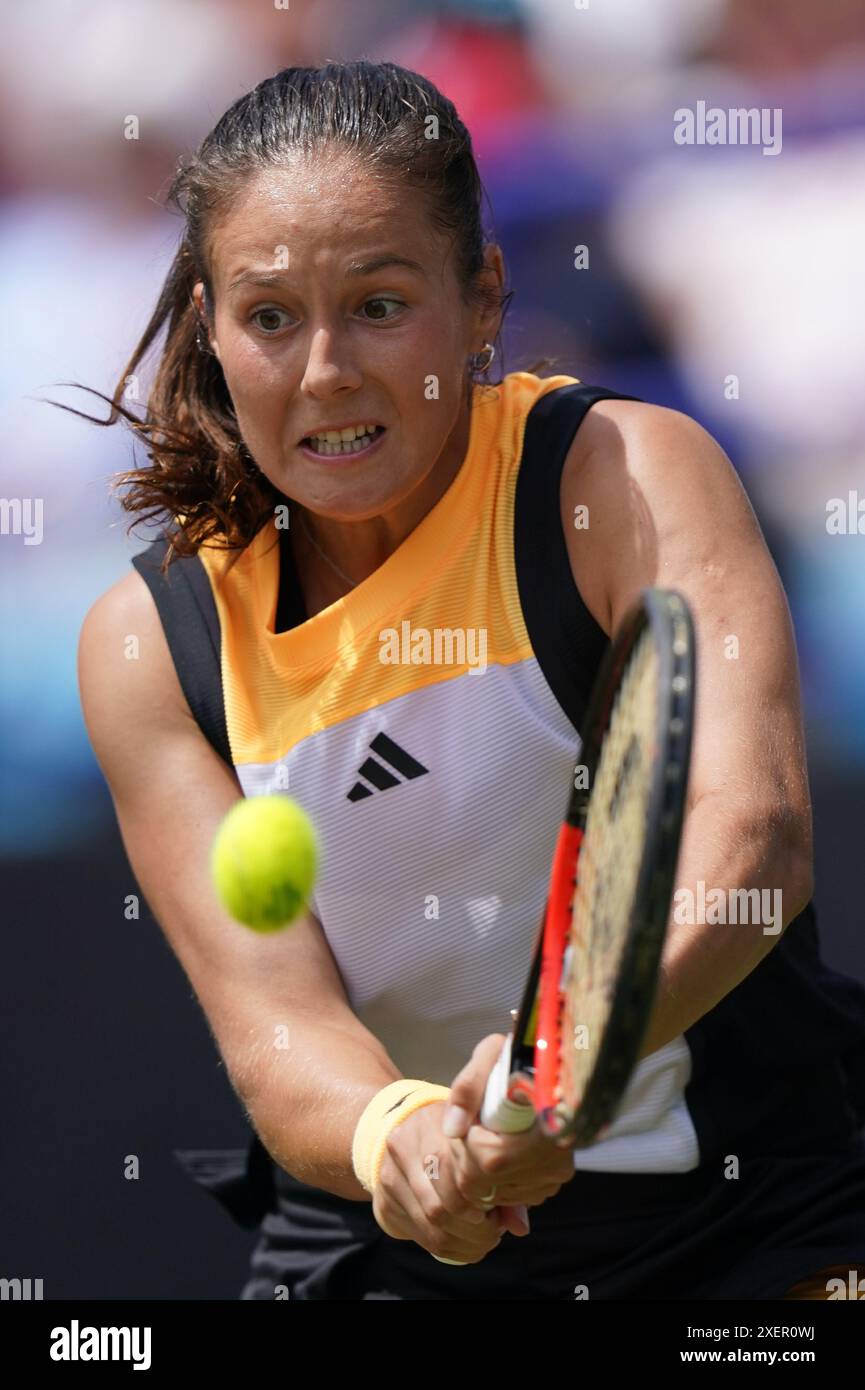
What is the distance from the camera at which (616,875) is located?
1.21 metres

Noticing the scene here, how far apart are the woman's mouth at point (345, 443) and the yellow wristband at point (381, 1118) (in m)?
0.63

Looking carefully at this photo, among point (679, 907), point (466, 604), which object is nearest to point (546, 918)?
point (679, 907)

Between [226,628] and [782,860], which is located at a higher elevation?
[226,628]

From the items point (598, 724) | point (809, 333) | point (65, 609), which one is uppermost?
point (809, 333)

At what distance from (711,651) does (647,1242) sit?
2.24 ft

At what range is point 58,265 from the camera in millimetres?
2795

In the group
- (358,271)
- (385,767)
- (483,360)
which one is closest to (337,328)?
(358,271)

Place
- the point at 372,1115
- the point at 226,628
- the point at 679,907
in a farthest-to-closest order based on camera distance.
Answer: the point at 226,628
the point at 372,1115
the point at 679,907

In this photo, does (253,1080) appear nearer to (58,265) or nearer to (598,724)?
(598,724)

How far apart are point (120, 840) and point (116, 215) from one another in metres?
0.99

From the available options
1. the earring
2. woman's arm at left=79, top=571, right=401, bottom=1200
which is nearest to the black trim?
woman's arm at left=79, top=571, right=401, bottom=1200

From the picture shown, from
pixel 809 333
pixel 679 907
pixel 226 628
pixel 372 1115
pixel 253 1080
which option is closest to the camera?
pixel 679 907

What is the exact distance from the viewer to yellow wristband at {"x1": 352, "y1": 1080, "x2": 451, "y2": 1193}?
1621mm

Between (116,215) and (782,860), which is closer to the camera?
(782,860)
